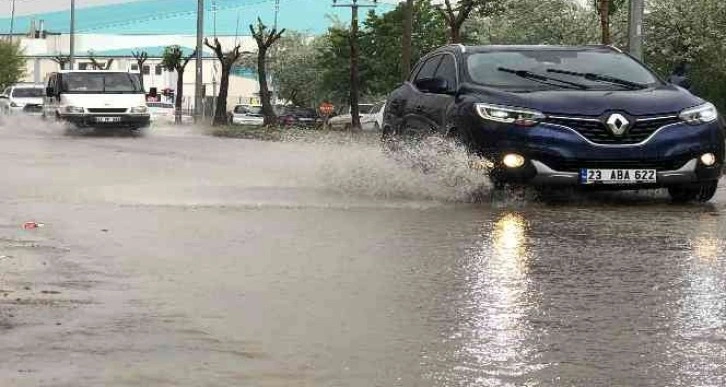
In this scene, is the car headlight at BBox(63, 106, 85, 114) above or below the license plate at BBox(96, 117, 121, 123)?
above

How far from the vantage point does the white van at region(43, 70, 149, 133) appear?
3294 cm

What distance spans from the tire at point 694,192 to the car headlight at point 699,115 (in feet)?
1.87

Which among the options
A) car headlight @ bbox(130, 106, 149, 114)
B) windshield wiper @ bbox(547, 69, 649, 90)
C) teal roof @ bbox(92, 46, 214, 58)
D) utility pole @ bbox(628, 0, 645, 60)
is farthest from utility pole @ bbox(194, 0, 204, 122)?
teal roof @ bbox(92, 46, 214, 58)

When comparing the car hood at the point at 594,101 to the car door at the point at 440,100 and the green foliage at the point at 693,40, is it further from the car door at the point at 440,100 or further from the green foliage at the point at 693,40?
the green foliage at the point at 693,40

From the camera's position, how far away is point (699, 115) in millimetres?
12070

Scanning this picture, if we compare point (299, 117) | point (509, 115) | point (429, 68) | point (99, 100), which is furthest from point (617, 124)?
point (299, 117)

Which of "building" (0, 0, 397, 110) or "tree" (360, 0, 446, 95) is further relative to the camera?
"building" (0, 0, 397, 110)

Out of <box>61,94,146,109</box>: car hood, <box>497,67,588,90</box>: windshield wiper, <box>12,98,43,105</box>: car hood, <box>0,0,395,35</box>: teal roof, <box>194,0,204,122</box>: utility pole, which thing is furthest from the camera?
<box>0,0,395,35</box>: teal roof

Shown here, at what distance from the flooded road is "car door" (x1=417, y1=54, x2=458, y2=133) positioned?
379mm

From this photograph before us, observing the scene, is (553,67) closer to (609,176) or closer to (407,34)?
(609,176)

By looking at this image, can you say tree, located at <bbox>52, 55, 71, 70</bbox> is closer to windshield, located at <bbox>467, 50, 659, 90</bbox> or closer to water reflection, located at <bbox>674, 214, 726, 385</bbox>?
windshield, located at <bbox>467, 50, 659, 90</bbox>

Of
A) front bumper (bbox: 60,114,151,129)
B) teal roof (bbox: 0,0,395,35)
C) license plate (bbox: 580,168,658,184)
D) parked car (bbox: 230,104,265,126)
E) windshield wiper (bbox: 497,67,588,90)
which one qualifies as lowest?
parked car (bbox: 230,104,265,126)

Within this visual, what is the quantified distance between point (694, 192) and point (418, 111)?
9.11ft

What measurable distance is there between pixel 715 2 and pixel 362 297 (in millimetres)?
46986
